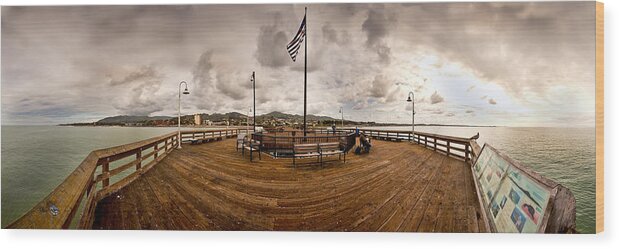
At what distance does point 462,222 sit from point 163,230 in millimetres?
3680

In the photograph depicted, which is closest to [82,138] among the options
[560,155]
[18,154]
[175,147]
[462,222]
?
[18,154]

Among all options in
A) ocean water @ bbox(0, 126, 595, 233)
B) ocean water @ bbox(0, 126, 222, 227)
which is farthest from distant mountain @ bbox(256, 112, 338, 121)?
ocean water @ bbox(0, 126, 222, 227)

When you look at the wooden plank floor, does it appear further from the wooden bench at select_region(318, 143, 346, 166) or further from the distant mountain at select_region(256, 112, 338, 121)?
the distant mountain at select_region(256, 112, 338, 121)

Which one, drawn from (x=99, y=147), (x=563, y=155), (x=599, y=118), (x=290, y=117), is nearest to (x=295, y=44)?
(x=290, y=117)

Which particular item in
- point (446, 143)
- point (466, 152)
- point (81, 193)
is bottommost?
point (81, 193)

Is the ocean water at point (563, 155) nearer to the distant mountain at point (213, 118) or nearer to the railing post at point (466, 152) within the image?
the railing post at point (466, 152)

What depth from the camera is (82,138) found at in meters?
3.62

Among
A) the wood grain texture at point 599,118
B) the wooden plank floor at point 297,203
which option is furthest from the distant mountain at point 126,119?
the wood grain texture at point 599,118

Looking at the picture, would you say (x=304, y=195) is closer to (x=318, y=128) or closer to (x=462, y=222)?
(x=318, y=128)

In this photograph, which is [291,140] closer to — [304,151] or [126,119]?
[304,151]

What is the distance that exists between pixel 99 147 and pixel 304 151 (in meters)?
2.90

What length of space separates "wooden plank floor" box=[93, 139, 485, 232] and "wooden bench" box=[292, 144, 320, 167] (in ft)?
1.44

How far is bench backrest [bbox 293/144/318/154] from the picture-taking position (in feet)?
14.7

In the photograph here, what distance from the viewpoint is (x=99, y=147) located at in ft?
12.1
